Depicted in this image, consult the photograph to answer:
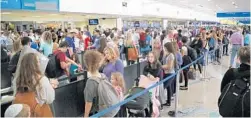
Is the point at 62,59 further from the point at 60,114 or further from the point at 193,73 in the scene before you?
the point at 193,73

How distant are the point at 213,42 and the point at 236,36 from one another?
4.30 ft

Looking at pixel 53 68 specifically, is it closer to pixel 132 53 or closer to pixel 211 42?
pixel 132 53

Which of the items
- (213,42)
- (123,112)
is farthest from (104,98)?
(213,42)

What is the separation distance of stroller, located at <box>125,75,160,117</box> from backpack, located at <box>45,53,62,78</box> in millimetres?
1524

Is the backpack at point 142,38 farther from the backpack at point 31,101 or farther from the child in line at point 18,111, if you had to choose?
the child in line at point 18,111

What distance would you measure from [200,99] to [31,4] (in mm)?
7373

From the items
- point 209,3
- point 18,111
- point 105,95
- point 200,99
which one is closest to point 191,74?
point 200,99

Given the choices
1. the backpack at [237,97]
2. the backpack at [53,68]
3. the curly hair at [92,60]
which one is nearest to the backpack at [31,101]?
the curly hair at [92,60]

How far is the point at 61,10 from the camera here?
42.7 feet

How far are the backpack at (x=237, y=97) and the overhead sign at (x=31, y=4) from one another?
29.4 feet

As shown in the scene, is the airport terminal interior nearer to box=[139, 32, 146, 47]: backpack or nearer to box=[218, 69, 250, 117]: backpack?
box=[218, 69, 250, 117]: backpack

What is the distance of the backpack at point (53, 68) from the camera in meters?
5.54

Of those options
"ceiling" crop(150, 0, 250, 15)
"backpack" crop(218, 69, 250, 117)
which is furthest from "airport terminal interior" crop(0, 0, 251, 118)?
"ceiling" crop(150, 0, 250, 15)

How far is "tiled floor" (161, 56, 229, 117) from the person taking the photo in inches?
234
